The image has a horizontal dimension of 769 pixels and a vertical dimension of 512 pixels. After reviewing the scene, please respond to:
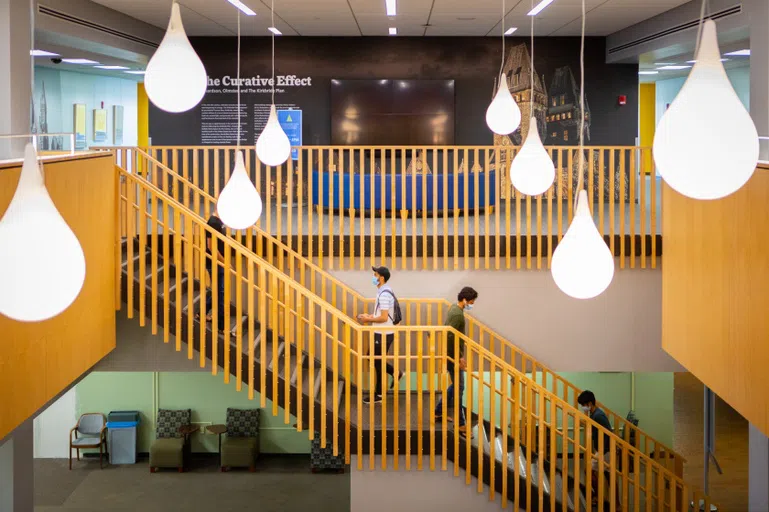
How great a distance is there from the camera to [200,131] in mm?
15891

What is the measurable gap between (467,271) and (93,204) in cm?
440

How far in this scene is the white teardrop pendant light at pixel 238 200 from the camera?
6.86m

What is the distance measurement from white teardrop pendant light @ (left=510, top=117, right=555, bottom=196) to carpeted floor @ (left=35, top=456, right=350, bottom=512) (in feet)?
26.2

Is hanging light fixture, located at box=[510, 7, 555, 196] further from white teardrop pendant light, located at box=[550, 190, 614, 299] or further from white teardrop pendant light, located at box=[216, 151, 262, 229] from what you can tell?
white teardrop pendant light, located at box=[550, 190, 614, 299]

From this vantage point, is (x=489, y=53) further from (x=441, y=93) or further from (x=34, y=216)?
(x=34, y=216)

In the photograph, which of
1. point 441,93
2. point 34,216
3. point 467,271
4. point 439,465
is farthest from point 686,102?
point 441,93

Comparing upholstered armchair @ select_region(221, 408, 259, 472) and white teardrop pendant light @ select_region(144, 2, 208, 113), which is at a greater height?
white teardrop pendant light @ select_region(144, 2, 208, 113)

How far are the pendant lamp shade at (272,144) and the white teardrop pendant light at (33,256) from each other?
5.19 m

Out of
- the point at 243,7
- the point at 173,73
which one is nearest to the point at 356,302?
the point at 243,7

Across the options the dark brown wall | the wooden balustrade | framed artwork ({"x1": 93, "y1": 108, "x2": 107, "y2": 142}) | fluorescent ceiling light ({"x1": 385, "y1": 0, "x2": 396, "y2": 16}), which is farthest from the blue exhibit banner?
the wooden balustrade

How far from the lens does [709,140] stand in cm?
307

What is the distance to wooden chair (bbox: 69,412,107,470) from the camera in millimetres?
15536

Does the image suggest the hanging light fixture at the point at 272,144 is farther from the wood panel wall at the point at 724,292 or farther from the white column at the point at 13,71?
the wood panel wall at the point at 724,292

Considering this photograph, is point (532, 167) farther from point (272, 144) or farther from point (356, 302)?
point (356, 302)
